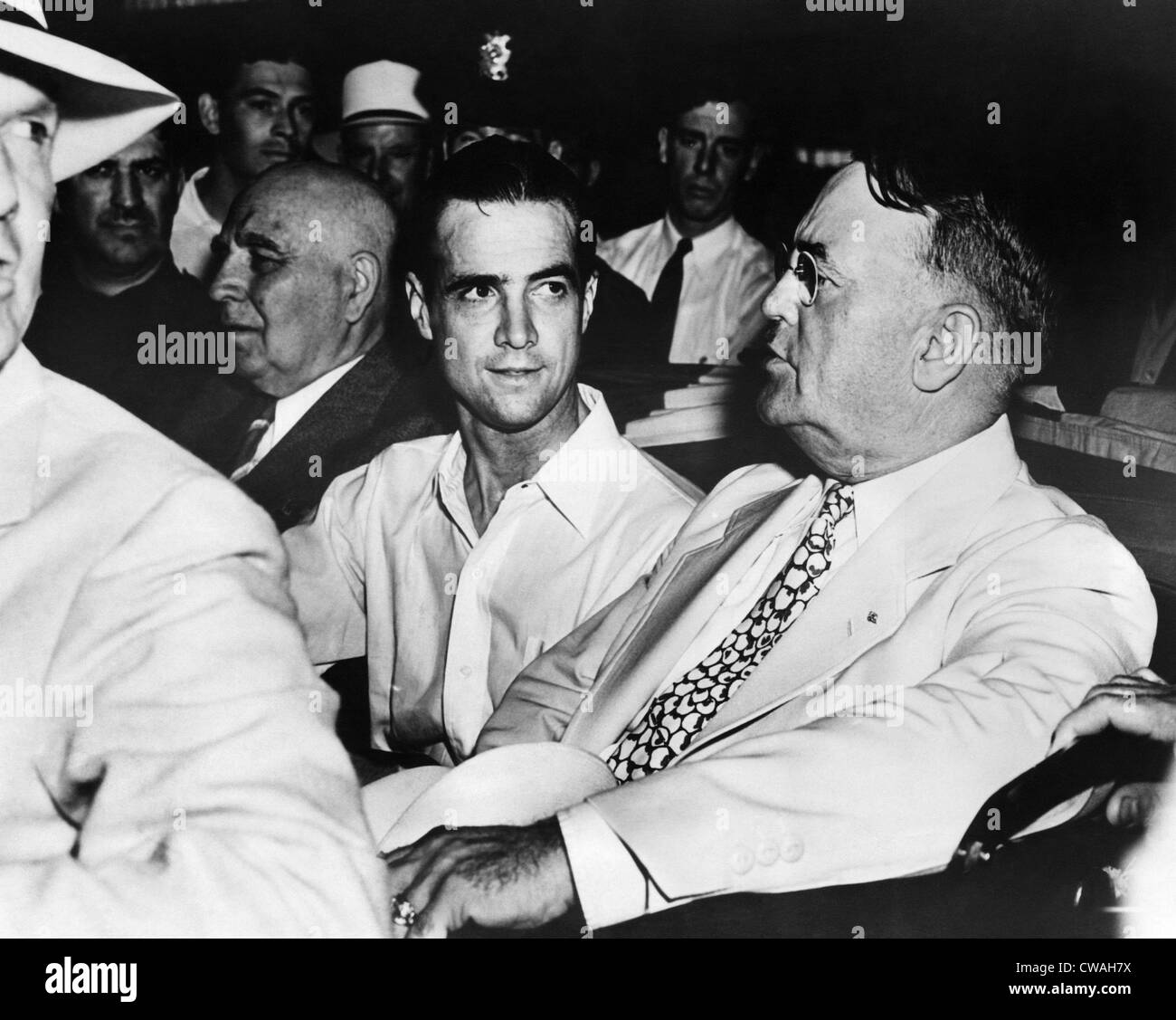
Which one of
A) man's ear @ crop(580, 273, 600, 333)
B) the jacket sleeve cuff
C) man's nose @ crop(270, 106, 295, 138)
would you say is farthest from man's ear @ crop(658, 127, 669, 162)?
the jacket sleeve cuff

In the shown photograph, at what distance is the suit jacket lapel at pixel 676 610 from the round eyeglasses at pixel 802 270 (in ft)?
1.38

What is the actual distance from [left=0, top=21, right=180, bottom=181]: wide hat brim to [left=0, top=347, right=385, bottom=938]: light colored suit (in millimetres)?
740

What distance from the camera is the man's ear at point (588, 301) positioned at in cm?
341

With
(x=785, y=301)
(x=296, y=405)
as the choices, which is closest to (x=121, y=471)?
(x=296, y=405)

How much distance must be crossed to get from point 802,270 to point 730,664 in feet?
2.95

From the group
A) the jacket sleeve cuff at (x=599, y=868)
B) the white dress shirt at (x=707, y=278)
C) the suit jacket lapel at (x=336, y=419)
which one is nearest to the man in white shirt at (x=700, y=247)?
the white dress shirt at (x=707, y=278)

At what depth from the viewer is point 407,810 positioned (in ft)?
10.5

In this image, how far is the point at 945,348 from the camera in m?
3.24

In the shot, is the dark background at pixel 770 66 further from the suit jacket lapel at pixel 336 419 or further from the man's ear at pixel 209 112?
the suit jacket lapel at pixel 336 419

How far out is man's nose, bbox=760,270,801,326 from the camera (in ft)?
11.0

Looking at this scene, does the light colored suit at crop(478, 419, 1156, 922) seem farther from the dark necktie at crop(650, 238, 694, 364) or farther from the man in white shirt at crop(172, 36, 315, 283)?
the man in white shirt at crop(172, 36, 315, 283)

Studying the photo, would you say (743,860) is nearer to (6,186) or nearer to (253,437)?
(253,437)

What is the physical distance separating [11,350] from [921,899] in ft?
7.58
